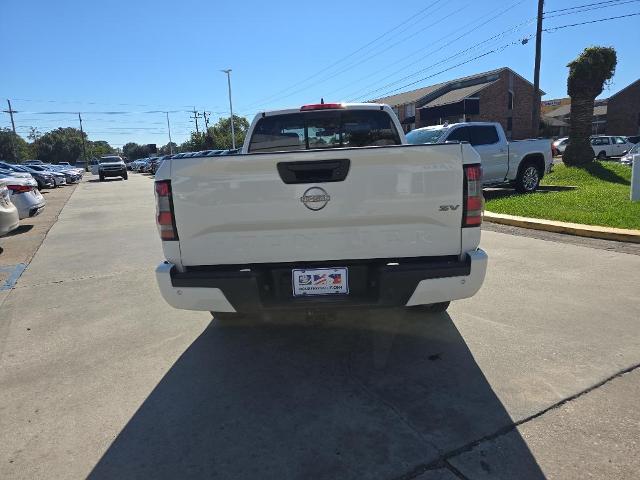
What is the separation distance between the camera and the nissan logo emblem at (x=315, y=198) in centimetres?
280

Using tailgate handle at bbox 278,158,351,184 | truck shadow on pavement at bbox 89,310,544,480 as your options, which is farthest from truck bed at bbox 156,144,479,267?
truck shadow on pavement at bbox 89,310,544,480

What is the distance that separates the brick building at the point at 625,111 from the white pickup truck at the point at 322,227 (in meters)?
53.5

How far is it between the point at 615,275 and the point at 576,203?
5.09 m

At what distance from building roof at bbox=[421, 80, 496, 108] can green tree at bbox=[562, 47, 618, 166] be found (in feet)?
94.5

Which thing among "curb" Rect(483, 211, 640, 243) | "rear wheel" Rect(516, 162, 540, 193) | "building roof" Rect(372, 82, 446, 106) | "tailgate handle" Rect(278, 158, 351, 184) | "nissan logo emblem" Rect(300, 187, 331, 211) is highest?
"building roof" Rect(372, 82, 446, 106)

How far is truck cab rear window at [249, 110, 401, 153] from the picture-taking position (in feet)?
15.1

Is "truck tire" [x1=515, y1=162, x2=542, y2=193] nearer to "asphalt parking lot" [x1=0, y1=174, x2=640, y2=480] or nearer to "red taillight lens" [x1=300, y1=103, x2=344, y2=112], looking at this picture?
"asphalt parking lot" [x1=0, y1=174, x2=640, y2=480]

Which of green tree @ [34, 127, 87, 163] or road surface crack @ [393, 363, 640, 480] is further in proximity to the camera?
green tree @ [34, 127, 87, 163]

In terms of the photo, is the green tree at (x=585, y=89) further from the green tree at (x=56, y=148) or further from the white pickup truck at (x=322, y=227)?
the green tree at (x=56, y=148)

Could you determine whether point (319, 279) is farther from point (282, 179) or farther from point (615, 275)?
point (615, 275)

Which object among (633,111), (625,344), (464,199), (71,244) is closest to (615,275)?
(625,344)

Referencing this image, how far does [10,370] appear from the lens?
346 cm

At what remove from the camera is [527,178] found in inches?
473

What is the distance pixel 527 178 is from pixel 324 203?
10.9 meters
